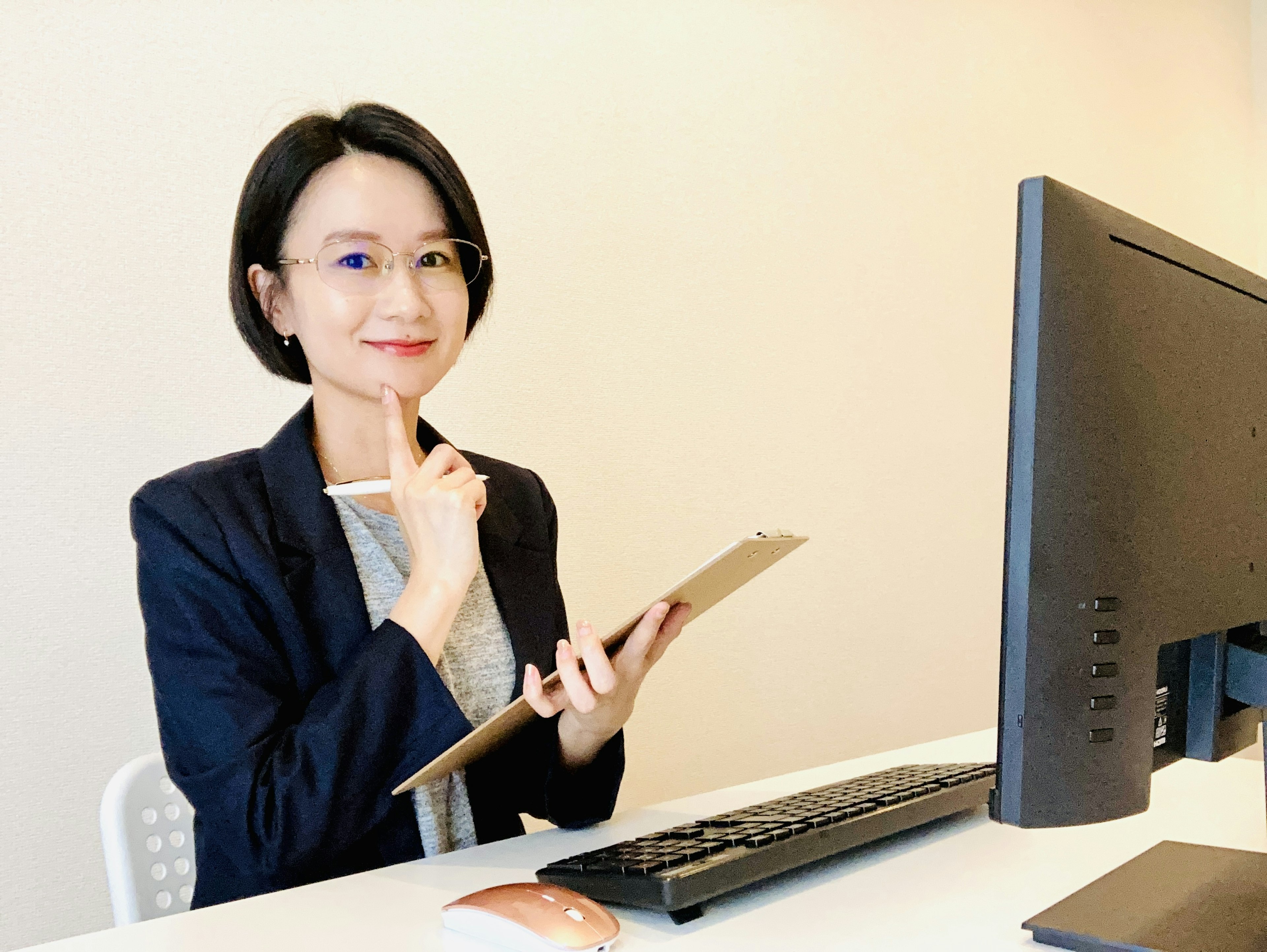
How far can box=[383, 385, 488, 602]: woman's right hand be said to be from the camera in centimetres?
110

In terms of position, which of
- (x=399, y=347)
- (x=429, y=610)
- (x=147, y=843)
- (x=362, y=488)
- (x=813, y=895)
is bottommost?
(x=147, y=843)

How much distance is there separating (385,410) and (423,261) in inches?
7.6

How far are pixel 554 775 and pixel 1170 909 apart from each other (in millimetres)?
632

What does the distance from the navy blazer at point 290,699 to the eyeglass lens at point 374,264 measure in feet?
0.53

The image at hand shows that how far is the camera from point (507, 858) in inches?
37.3

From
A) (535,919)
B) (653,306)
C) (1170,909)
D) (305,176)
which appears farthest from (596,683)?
(653,306)

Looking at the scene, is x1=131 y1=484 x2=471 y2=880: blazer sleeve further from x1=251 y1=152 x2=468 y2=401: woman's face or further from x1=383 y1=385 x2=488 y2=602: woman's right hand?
x1=251 y1=152 x2=468 y2=401: woman's face

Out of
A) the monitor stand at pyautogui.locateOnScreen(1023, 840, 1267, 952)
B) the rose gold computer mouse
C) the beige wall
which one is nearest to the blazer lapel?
the beige wall

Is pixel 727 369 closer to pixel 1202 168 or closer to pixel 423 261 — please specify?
pixel 423 261

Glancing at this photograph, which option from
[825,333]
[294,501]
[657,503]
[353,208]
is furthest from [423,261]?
[825,333]

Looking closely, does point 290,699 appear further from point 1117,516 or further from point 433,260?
point 1117,516

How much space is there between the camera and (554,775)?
3.79 ft

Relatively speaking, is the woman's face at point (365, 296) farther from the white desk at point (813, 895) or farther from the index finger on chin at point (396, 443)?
the white desk at point (813, 895)

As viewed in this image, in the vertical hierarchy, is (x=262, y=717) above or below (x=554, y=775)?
above
